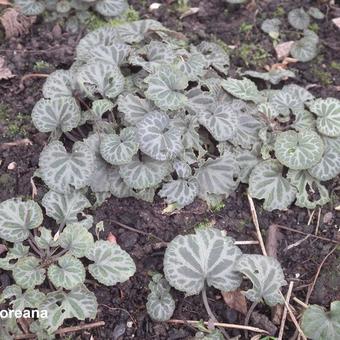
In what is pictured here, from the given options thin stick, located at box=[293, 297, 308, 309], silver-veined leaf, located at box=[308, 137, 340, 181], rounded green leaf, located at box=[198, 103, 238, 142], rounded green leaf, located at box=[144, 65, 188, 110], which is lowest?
thin stick, located at box=[293, 297, 308, 309]

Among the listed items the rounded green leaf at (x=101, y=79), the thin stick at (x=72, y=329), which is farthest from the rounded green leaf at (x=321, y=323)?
the rounded green leaf at (x=101, y=79)

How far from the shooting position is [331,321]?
269cm

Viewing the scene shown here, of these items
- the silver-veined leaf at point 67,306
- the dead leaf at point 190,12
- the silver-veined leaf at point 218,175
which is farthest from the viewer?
the dead leaf at point 190,12

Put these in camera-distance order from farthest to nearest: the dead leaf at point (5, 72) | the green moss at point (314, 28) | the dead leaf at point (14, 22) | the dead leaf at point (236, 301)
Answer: the green moss at point (314, 28) → the dead leaf at point (14, 22) → the dead leaf at point (5, 72) → the dead leaf at point (236, 301)

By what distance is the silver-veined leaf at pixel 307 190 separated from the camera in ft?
10.5

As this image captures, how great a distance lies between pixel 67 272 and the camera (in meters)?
2.64

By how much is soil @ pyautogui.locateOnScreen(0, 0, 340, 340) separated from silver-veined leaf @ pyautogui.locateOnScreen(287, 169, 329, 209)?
2.8 inches

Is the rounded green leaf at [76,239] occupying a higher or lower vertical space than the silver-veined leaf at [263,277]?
higher

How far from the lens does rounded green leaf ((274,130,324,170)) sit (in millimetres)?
3113

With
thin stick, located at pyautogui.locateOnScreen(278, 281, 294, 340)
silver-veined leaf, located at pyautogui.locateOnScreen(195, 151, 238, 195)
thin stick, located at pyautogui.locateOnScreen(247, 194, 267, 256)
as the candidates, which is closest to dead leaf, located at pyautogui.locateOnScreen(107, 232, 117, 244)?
silver-veined leaf, located at pyautogui.locateOnScreen(195, 151, 238, 195)

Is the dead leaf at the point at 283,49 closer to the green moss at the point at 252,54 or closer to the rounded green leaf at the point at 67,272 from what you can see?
the green moss at the point at 252,54

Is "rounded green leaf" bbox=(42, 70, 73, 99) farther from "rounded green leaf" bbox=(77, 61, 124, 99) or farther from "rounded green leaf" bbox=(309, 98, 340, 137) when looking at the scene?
"rounded green leaf" bbox=(309, 98, 340, 137)

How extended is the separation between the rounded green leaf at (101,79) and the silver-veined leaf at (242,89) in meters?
0.69

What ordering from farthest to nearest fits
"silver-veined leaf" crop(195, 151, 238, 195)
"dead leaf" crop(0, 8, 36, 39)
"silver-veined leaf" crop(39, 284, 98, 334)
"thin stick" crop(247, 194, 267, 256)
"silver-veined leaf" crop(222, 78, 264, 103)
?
"dead leaf" crop(0, 8, 36, 39) < "silver-veined leaf" crop(222, 78, 264, 103) < "silver-veined leaf" crop(195, 151, 238, 195) < "thin stick" crop(247, 194, 267, 256) < "silver-veined leaf" crop(39, 284, 98, 334)
